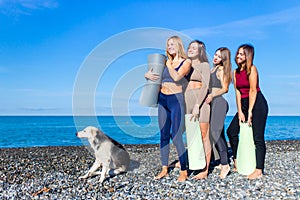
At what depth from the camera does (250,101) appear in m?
7.06

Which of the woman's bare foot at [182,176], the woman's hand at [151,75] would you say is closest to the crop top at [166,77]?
the woman's hand at [151,75]

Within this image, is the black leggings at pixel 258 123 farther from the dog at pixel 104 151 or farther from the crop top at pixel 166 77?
the dog at pixel 104 151

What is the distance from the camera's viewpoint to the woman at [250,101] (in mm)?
6973

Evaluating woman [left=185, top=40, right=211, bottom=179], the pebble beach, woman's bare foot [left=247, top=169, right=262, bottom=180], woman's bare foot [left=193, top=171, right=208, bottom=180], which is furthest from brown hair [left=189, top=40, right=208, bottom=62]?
woman's bare foot [left=247, top=169, right=262, bottom=180]

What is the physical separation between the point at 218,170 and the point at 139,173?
5.60ft

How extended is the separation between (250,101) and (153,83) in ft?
6.25

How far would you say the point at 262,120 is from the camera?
716cm

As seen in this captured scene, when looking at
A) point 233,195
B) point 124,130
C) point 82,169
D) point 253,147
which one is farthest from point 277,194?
point 82,169

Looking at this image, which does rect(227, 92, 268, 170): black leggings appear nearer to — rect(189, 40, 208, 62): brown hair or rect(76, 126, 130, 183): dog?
rect(189, 40, 208, 62): brown hair

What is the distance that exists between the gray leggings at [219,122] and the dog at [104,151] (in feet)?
6.09

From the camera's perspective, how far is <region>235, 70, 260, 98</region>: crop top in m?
7.09

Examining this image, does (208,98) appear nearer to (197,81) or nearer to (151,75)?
(197,81)

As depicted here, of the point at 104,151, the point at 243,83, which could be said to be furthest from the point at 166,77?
the point at 104,151

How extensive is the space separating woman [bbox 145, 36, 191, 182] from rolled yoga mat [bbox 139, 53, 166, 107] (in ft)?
0.25
